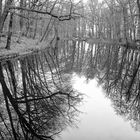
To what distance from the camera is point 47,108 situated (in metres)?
9.87

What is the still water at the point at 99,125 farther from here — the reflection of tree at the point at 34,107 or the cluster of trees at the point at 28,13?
the cluster of trees at the point at 28,13

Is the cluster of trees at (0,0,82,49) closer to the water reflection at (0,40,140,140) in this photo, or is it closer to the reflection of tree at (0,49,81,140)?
the water reflection at (0,40,140,140)

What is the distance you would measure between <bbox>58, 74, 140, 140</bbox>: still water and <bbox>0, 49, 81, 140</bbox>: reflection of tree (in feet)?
1.41

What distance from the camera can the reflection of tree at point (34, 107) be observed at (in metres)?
7.63

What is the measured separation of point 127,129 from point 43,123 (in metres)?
2.66

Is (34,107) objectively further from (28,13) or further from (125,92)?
(28,13)

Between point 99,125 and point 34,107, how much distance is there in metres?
2.62

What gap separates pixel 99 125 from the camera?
8570 mm

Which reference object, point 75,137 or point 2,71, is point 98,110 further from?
point 2,71

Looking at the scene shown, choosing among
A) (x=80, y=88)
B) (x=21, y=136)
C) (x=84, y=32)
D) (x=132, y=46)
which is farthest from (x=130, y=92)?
(x=84, y=32)

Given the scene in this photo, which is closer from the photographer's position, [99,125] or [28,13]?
[99,125]

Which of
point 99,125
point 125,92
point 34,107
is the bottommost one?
point 125,92

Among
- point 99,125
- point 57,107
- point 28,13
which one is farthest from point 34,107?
point 28,13

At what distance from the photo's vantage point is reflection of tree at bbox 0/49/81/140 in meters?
7.63
